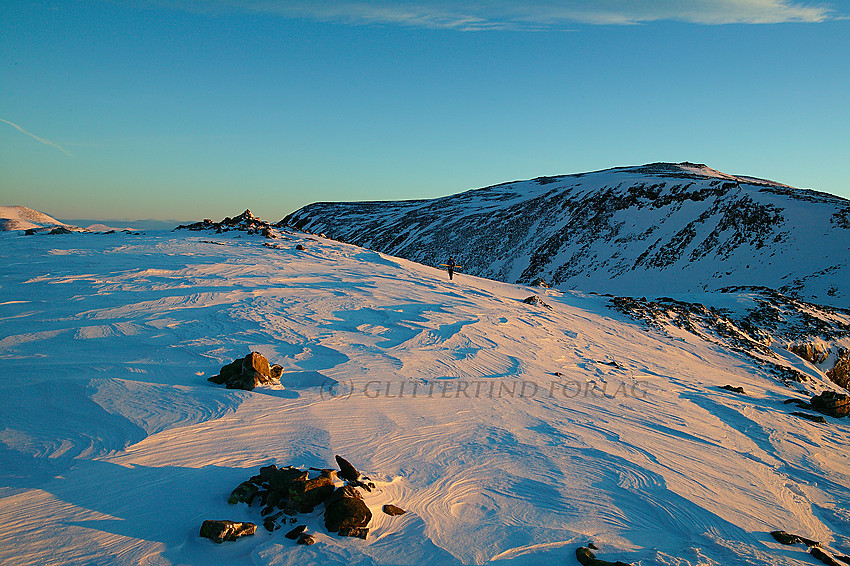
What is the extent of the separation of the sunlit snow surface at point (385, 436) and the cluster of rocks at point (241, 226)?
8.94 m

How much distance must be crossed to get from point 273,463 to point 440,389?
304cm

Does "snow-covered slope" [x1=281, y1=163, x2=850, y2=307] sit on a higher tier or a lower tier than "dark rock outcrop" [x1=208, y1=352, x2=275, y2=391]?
higher

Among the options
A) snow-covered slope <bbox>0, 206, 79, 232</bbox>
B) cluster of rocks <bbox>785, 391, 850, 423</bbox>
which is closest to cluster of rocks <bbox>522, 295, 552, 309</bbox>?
cluster of rocks <bbox>785, 391, 850, 423</bbox>

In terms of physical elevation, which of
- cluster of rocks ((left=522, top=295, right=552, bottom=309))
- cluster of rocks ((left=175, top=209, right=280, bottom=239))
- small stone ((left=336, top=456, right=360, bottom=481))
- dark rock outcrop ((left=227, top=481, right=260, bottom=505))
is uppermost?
cluster of rocks ((left=175, top=209, right=280, bottom=239))

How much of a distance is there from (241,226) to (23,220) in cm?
1227

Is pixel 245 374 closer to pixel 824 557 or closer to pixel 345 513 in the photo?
pixel 345 513

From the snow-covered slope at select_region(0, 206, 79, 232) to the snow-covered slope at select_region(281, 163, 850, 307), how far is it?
85.9 feet

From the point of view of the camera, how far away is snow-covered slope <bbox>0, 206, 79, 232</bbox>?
2035 centimetres

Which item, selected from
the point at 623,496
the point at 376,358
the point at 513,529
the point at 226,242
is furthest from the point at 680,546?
the point at 226,242

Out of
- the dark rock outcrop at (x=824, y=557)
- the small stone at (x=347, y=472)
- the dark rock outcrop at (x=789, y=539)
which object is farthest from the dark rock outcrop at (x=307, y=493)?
the dark rock outcrop at (x=824, y=557)

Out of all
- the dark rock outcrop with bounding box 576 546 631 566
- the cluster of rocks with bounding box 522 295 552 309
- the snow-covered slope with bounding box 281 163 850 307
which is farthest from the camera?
the snow-covered slope with bounding box 281 163 850 307

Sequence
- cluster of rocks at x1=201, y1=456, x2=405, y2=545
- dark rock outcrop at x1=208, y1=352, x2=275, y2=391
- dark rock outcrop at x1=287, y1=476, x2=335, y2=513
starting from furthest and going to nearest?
dark rock outcrop at x1=208, y1=352, x2=275, y2=391 < dark rock outcrop at x1=287, y1=476, x2=335, y2=513 < cluster of rocks at x1=201, y1=456, x2=405, y2=545

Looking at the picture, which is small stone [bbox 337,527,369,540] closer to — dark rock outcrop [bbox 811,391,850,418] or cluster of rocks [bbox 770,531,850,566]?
cluster of rocks [bbox 770,531,850,566]

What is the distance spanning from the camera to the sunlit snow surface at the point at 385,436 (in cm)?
349
